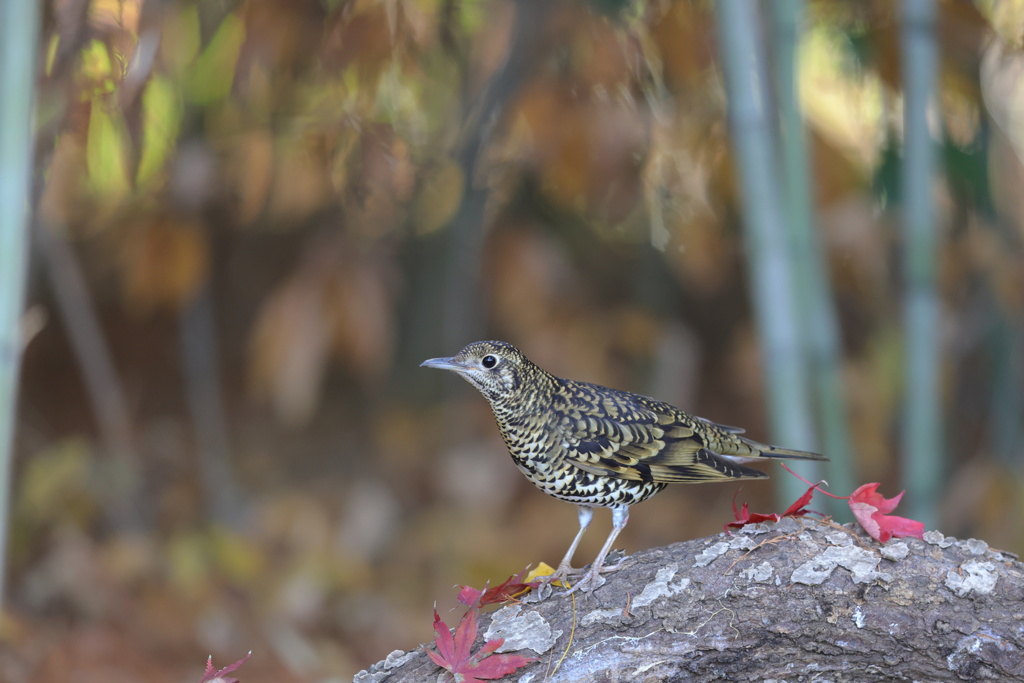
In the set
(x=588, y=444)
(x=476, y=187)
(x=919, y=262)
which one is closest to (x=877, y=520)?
(x=588, y=444)

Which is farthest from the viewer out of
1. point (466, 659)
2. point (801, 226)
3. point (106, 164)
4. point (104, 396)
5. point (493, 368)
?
point (106, 164)

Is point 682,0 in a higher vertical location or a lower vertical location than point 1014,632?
higher

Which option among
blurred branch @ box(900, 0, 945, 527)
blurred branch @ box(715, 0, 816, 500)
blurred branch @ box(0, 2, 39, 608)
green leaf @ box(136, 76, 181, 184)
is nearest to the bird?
blurred branch @ box(715, 0, 816, 500)

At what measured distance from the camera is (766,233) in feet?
10.4

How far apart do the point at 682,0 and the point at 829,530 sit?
10.4 ft

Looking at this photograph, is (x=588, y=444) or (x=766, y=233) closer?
(x=588, y=444)

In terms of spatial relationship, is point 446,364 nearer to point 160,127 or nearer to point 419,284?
point 160,127

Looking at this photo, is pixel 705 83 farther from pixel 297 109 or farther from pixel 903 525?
pixel 903 525

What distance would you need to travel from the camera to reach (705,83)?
5109mm

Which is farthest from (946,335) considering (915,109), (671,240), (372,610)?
(372,610)

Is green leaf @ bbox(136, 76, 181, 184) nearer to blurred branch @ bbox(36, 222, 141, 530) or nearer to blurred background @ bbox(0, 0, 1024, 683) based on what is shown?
blurred background @ bbox(0, 0, 1024, 683)

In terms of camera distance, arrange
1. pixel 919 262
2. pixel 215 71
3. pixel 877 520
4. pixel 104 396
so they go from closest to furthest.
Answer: pixel 877 520 < pixel 919 262 < pixel 215 71 < pixel 104 396

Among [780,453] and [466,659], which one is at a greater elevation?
[780,453]

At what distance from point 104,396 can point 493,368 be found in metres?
3.96
